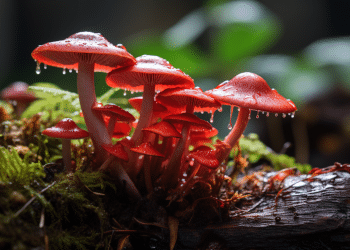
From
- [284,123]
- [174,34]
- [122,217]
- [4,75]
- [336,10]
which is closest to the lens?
[122,217]

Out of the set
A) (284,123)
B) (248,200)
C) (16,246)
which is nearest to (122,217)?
(16,246)

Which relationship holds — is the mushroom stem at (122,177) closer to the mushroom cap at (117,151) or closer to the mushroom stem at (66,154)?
the mushroom cap at (117,151)

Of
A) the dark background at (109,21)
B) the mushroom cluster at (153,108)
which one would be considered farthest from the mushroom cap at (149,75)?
the dark background at (109,21)

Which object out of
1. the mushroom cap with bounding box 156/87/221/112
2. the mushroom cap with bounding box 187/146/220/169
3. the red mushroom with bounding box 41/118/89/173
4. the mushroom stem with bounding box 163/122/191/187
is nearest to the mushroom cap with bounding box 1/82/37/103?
the red mushroom with bounding box 41/118/89/173

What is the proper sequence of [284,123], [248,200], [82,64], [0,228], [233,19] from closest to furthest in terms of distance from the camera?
[0,228] < [82,64] < [248,200] < [284,123] < [233,19]

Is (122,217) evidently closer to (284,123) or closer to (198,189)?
(198,189)

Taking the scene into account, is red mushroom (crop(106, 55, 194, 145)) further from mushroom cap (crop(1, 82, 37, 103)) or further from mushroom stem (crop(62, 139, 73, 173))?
mushroom cap (crop(1, 82, 37, 103))

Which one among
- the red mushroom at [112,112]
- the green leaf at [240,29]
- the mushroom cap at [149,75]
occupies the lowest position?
the red mushroom at [112,112]
